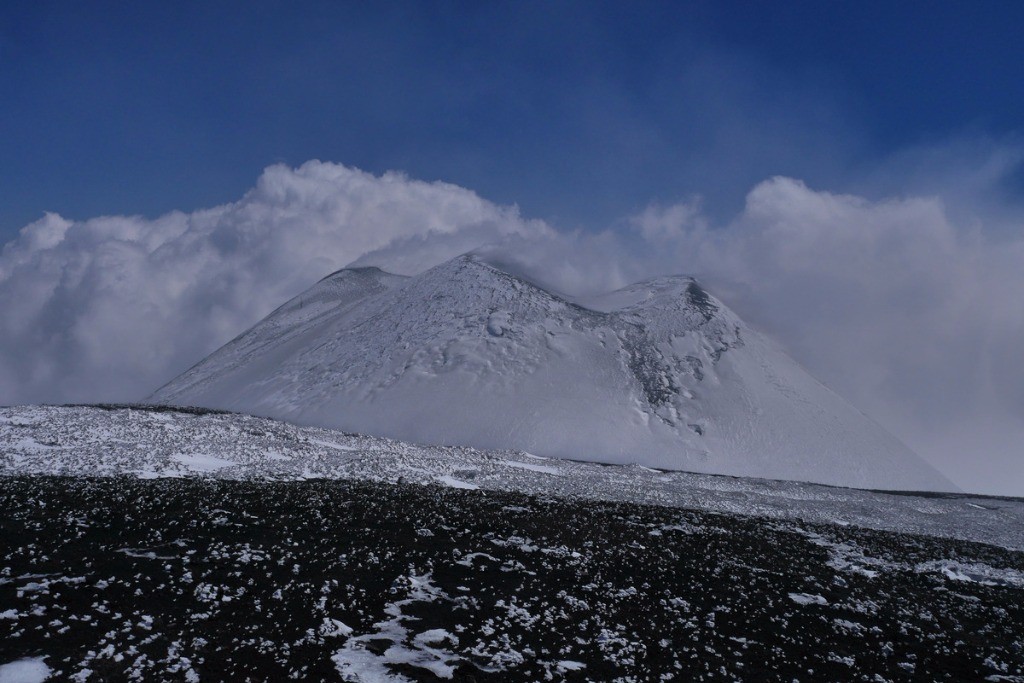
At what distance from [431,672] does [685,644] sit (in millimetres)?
6769

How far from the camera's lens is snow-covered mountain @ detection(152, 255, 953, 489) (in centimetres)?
7356

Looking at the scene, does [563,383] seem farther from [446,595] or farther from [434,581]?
[446,595]

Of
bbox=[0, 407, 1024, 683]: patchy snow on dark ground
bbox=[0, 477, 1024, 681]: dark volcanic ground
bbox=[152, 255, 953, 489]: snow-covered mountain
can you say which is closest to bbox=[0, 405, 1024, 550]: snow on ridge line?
bbox=[0, 407, 1024, 683]: patchy snow on dark ground

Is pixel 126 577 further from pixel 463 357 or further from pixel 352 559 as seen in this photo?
pixel 463 357

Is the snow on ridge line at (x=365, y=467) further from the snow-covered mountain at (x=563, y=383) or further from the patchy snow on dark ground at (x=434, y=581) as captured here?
the snow-covered mountain at (x=563, y=383)

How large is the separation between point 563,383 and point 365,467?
141 ft

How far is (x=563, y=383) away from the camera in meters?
82.9

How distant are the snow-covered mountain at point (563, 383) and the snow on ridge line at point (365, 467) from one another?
14.9 metres

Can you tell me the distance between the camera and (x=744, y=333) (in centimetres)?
9894

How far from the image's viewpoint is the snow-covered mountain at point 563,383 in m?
73.6

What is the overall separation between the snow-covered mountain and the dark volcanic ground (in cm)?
4021

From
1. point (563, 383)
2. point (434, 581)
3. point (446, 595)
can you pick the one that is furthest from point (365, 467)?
point (563, 383)

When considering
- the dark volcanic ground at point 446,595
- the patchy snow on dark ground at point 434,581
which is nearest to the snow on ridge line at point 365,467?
the patchy snow on dark ground at point 434,581

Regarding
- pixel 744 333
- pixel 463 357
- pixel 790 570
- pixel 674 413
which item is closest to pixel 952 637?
pixel 790 570
